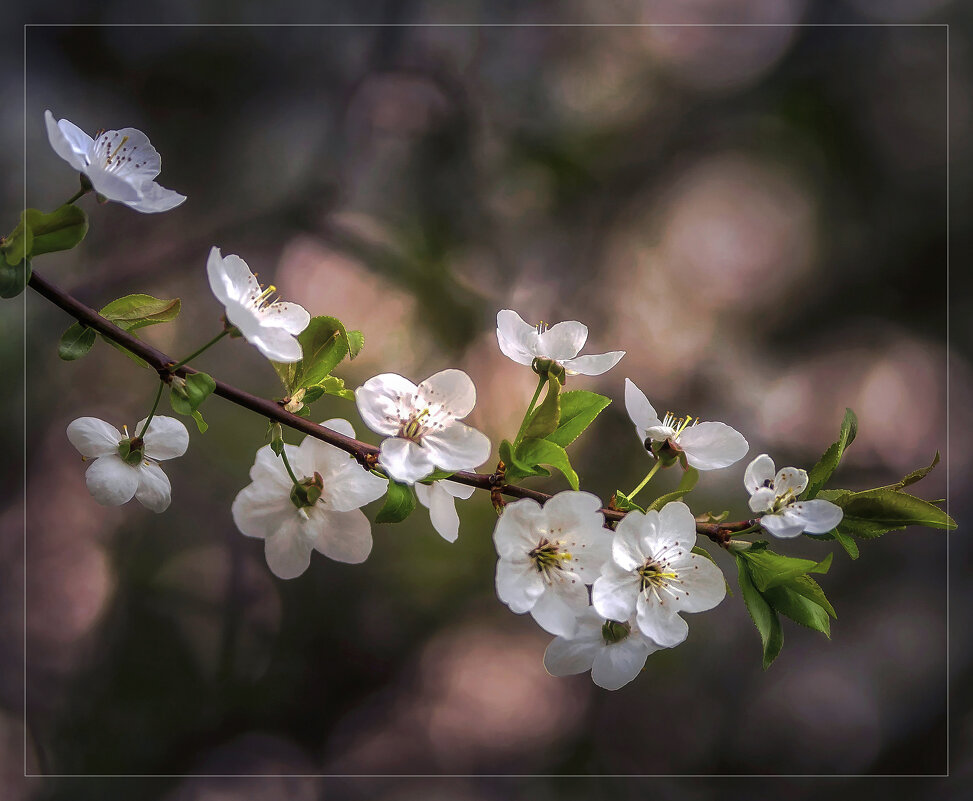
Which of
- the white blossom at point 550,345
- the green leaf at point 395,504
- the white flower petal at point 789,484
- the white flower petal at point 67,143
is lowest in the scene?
the green leaf at point 395,504

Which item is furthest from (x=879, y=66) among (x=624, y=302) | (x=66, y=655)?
(x=66, y=655)

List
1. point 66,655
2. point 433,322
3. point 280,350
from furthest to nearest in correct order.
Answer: point 433,322 → point 66,655 → point 280,350

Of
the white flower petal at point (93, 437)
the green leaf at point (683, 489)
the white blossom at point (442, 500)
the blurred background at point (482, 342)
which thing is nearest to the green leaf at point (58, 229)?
the white flower petal at point (93, 437)

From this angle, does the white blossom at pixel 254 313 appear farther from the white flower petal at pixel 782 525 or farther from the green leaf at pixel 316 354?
the white flower petal at pixel 782 525

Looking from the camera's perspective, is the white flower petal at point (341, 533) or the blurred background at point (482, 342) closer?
the white flower petal at point (341, 533)

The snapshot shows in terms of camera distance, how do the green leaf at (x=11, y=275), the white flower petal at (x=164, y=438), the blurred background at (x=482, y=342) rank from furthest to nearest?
the blurred background at (x=482, y=342) < the white flower petal at (x=164, y=438) < the green leaf at (x=11, y=275)

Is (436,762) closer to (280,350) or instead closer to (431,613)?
(431,613)

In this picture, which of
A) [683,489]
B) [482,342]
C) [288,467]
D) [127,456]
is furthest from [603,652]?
[482,342]
